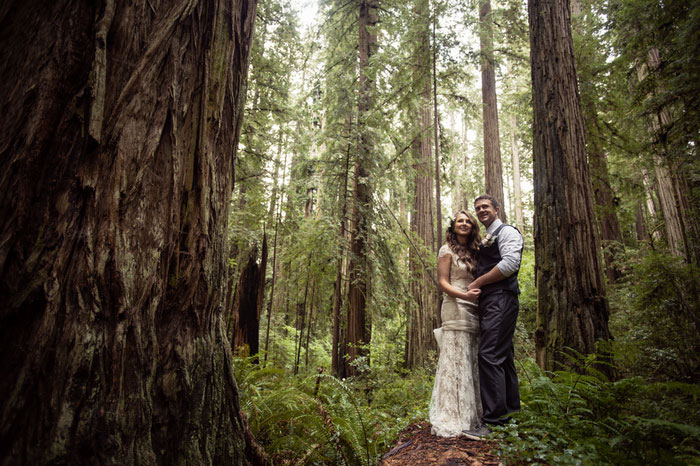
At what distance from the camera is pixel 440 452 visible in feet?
10.4

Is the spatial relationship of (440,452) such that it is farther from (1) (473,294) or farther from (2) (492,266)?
(2) (492,266)

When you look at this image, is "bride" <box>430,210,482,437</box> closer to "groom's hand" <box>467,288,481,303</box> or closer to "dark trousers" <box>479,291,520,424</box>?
"groom's hand" <box>467,288,481,303</box>

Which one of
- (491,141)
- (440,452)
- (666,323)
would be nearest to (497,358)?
(440,452)

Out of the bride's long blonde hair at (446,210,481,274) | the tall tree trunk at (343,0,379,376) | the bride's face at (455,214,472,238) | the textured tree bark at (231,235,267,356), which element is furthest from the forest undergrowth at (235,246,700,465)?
the tall tree trunk at (343,0,379,376)

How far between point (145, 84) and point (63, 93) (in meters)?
0.40

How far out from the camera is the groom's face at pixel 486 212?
4.18m

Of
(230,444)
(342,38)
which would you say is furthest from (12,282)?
(342,38)

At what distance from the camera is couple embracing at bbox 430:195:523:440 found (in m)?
3.57

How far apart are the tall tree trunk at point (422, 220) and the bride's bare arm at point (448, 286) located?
455 cm

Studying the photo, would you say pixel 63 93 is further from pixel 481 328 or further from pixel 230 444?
pixel 481 328

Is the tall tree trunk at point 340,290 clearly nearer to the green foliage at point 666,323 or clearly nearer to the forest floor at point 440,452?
the forest floor at point 440,452

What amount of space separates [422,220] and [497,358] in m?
8.47

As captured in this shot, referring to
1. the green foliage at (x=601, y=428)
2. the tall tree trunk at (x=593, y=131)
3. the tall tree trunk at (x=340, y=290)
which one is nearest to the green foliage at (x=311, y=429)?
the green foliage at (x=601, y=428)

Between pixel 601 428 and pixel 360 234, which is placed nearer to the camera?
pixel 601 428
